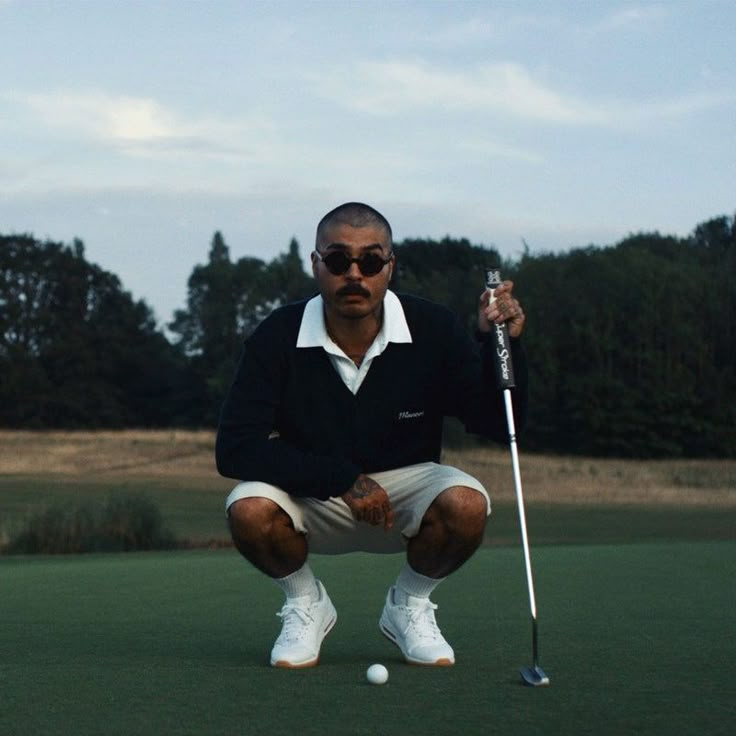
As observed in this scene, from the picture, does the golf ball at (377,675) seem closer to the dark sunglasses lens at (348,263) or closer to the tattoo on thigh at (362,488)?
the tattoo on thigh at (362,488)

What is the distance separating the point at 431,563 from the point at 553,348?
61479mm

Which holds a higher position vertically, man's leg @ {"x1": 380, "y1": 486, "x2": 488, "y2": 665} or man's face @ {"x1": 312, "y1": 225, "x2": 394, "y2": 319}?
man's face @ {"x1": 312, "y1": 225, "x2": 394, "y2": 319}

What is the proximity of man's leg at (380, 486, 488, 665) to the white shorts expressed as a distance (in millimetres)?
47

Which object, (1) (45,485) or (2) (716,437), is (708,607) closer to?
(1) (45,485)

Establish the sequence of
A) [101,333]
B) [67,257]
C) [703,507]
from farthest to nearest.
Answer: [67,257]
[101,333]
[703,507]

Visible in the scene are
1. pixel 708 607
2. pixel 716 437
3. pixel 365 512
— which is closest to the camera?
pixel 365 512

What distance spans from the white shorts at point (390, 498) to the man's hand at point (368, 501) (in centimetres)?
16

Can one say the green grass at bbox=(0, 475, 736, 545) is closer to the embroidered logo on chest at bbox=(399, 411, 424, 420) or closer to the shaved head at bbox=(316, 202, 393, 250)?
the embroidered logo on chest at bbox=(399, 411, 424, 420)

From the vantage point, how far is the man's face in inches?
218

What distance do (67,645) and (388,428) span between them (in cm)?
163

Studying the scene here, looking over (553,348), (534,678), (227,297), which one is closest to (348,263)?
(534,678)

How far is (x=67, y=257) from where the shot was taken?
81000 mm

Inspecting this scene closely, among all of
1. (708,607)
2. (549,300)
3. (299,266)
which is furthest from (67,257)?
(708,607)

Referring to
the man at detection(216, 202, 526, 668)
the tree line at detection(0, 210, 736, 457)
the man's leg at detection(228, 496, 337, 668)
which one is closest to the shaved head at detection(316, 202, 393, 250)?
the man at detection(216, 202, 526, 668)
